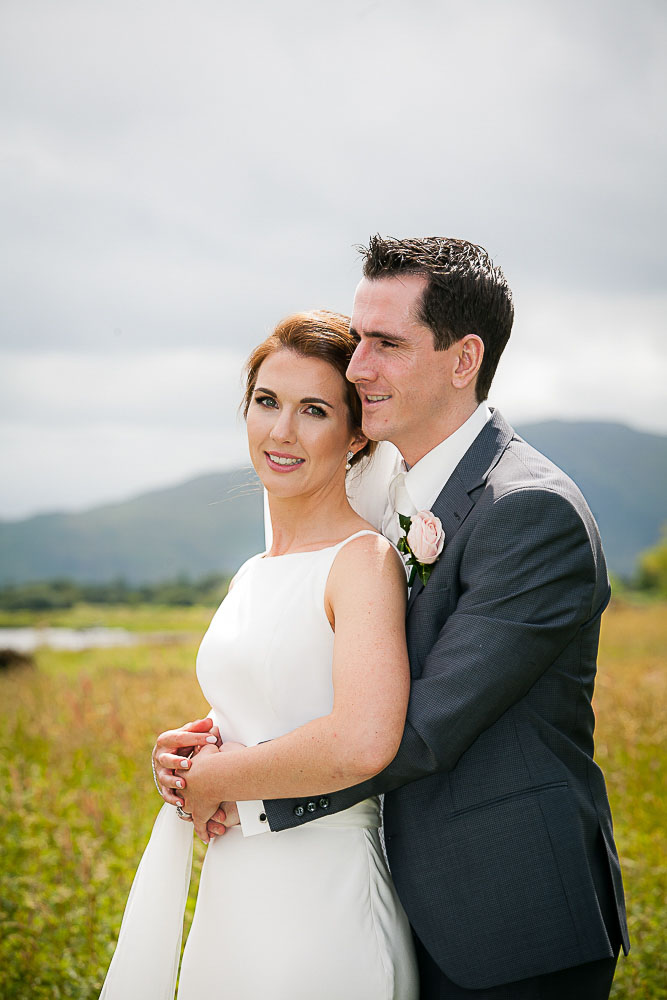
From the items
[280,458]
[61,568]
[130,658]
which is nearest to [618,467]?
[61,568]

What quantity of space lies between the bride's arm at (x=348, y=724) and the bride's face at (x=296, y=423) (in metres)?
0.43

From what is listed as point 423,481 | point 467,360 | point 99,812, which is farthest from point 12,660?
point 467,360

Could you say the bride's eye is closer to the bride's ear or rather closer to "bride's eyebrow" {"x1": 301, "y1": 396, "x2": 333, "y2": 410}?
"bride's eyebrow" {"x1": 301, "y1": 396, "x2": 333, "y2": 410}

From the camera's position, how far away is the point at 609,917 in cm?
240

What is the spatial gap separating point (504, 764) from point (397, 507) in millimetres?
885

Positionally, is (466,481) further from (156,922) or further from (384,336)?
(156,922)

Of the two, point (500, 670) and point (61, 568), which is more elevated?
point (500, 670)

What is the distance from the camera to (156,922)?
279cm

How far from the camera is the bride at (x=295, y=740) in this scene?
2.29 m

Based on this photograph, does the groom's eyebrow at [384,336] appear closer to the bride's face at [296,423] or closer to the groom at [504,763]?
the bride's face at [296,423]

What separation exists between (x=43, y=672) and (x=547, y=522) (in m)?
10.3

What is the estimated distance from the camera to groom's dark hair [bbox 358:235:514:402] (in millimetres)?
2674

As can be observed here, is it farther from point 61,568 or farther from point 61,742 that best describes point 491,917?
point 61,568

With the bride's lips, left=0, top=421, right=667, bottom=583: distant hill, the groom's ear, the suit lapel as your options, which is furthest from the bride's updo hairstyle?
left=0, top=421, right=667, bottom=583: distant hill
